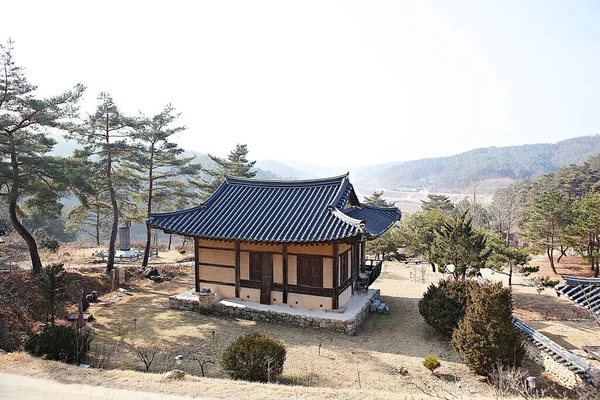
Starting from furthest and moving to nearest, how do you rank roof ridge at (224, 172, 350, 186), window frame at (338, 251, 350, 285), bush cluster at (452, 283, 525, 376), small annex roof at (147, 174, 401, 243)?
roof ridge at (224, 172, 350, 186)
window frame at (338, 251, 350, 285)
small annex roof at (147, 174, 401, 243)
bush cluster at (452, 283, 525, 376)

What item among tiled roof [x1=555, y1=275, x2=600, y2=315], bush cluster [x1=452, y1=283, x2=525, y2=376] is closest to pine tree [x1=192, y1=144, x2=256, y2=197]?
bush cluster [x1=452, y1=283, x2=525, y2=376]

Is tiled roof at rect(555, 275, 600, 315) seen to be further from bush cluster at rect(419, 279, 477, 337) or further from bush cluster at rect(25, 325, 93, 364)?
bush cluster at rect(25, 325, 93, 364)

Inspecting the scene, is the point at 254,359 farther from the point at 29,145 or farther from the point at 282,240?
the point at 29,145

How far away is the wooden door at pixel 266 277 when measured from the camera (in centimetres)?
1562

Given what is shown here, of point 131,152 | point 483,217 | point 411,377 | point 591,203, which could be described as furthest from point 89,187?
point 483,217

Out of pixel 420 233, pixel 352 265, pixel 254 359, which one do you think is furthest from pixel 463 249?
pixel 254 359

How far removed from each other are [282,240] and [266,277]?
2472mm

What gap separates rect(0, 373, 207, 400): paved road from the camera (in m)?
7.72

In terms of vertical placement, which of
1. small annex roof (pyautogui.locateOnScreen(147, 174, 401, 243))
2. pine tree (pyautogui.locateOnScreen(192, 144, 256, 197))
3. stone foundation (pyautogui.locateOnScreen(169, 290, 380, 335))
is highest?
pine tree (pyautogui.locateOnScreen(192, 144, 256, 197))

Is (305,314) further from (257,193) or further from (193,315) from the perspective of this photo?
(257,193)

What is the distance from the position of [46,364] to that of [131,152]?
49.9ft

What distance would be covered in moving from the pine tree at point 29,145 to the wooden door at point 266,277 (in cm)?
882

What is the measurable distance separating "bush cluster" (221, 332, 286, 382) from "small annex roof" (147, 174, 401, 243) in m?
4.61

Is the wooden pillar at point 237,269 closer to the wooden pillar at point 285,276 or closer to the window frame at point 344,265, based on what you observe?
the wooden pillar at point 285,276
